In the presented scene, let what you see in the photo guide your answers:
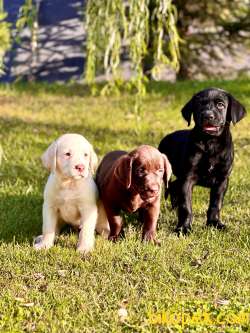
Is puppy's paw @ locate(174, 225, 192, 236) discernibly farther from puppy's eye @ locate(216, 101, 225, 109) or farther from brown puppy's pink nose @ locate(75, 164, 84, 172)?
brown puppy's pink nose @ locate(75, 164, 84, 172)

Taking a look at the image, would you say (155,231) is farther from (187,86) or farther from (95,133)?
(187,86)

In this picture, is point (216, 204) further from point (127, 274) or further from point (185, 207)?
point (127, 274)

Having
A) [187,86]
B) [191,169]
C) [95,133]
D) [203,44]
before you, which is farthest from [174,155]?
[203,44]

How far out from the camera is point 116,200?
5.89m

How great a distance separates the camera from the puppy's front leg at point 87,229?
577 centimetres

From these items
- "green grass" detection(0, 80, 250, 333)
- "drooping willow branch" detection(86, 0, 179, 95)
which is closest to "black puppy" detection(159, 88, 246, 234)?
"green grass" detection(0, 80, 250, 333)

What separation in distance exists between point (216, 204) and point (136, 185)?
1254mm

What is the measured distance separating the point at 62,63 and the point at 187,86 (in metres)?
6.74

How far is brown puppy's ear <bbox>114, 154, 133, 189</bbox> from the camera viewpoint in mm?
5553

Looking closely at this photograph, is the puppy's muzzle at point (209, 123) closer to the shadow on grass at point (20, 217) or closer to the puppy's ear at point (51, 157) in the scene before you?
the puppy's ear at point (51, 157)

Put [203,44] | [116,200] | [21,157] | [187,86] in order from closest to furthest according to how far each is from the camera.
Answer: [116,200]
[21,157]
[187,86]
[203,44]

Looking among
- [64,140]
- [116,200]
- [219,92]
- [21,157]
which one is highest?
Answer: [219,92]

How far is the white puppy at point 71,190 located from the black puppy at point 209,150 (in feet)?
3.18

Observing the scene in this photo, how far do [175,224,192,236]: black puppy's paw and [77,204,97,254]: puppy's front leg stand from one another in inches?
37.8
